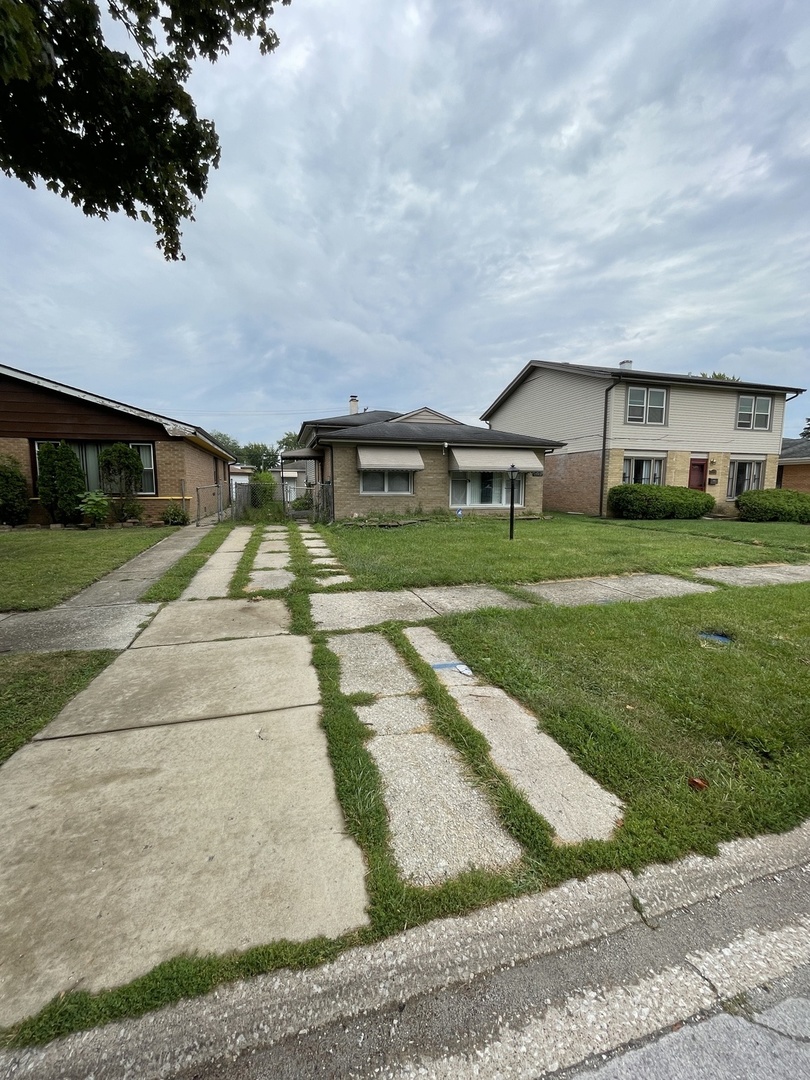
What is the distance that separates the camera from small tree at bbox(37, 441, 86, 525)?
43.9ft

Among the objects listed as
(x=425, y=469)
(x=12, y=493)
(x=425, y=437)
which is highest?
(x=425, y=437)

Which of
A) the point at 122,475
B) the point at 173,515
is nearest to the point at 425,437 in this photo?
the point at 173,515

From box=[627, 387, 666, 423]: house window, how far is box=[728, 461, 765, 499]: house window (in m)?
5.01

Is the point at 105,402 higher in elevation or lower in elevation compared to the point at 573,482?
higher

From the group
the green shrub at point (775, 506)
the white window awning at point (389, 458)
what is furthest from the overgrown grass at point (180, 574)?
the green shrub at point (775, 506)

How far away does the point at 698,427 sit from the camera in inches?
820

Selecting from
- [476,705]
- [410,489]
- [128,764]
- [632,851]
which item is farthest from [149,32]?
[410,489]

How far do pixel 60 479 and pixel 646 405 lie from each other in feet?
69.5

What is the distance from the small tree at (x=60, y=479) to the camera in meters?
13.4

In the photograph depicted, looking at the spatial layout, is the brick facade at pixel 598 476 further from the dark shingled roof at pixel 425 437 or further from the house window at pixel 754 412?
the dark shingled roof at pixel 425 437

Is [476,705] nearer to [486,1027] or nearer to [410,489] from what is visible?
[486,1027]

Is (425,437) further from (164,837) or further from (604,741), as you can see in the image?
(164,837)

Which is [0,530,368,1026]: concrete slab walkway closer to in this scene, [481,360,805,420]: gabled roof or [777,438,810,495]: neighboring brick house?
[481,360,805,420]: gabled roof

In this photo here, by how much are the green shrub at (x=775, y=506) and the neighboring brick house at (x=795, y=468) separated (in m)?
8.89
